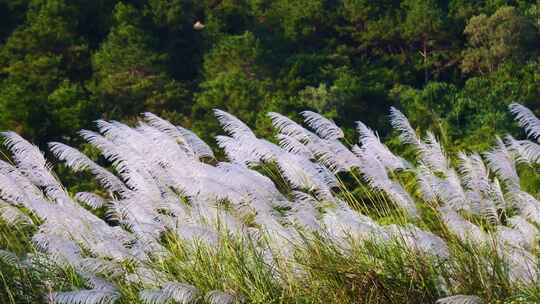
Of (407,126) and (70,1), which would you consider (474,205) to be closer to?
(407,126)

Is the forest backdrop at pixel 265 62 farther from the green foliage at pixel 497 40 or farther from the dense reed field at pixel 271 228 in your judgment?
the dense reed field at pixel 271 228

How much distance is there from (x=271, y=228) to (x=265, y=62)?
41.0 metres

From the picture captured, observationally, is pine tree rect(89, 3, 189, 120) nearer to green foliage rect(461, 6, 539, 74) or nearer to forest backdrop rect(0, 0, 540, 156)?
forest backdrop rect(0, 0, 540, 156)

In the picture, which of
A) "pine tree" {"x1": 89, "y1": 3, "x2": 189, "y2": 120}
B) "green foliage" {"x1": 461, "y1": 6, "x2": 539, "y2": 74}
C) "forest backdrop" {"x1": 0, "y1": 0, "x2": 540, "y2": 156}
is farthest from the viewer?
"green foliage" {"x1": 461, "y1": 6, "x2": 539, "y2": 74}

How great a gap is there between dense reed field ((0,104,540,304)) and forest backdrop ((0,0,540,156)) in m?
29.9

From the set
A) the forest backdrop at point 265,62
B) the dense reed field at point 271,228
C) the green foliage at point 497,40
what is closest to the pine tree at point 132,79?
the forest backdrop at point 265,62

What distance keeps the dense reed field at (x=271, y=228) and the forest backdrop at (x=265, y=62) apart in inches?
1175


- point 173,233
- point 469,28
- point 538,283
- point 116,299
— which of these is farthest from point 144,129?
point 469,28

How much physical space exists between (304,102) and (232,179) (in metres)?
35.0

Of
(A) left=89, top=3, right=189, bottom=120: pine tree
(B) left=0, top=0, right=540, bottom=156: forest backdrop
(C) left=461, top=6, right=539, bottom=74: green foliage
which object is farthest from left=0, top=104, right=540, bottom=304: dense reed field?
(C) left=461, top=6, right=539, bottom=74: green foliage

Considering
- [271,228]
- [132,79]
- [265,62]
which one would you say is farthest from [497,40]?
[271,228]

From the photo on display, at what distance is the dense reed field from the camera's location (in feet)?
12.6

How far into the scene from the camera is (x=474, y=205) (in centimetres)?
422

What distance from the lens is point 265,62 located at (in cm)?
4488
